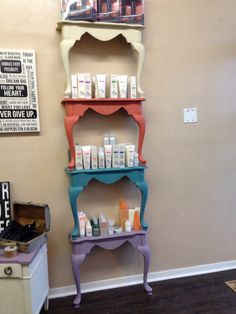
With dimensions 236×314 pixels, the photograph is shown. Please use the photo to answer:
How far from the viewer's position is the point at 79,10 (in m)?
1.66

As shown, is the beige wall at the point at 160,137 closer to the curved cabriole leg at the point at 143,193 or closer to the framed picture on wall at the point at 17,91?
the framed picture on wall at the point at 17,91

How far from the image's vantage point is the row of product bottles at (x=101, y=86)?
1.74m

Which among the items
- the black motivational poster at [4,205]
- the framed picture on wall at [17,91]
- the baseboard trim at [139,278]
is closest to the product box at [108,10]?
the framed picture on wall at [17,91]

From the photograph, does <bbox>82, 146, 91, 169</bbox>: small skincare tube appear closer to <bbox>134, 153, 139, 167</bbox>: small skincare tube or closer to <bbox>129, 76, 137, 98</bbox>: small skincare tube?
<bbox>134, 153, 139, 167</bbox>: small skincare tube

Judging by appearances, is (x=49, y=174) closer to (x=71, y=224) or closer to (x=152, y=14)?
(x=71, y=224)

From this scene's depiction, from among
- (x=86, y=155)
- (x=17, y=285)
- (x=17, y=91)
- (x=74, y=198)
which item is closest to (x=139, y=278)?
(x=74, y=198)

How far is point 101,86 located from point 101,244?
42.3 inches

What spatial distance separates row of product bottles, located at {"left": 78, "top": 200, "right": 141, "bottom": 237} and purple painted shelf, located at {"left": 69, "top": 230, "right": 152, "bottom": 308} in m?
0.03

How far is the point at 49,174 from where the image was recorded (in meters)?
1.90

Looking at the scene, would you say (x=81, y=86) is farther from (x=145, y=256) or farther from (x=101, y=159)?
(x=145, y=256)

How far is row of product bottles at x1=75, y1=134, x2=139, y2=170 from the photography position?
5.74 feet

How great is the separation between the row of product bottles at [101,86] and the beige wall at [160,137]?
6.1 inches

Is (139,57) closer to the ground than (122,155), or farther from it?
farther from it

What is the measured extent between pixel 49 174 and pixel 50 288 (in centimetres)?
84
